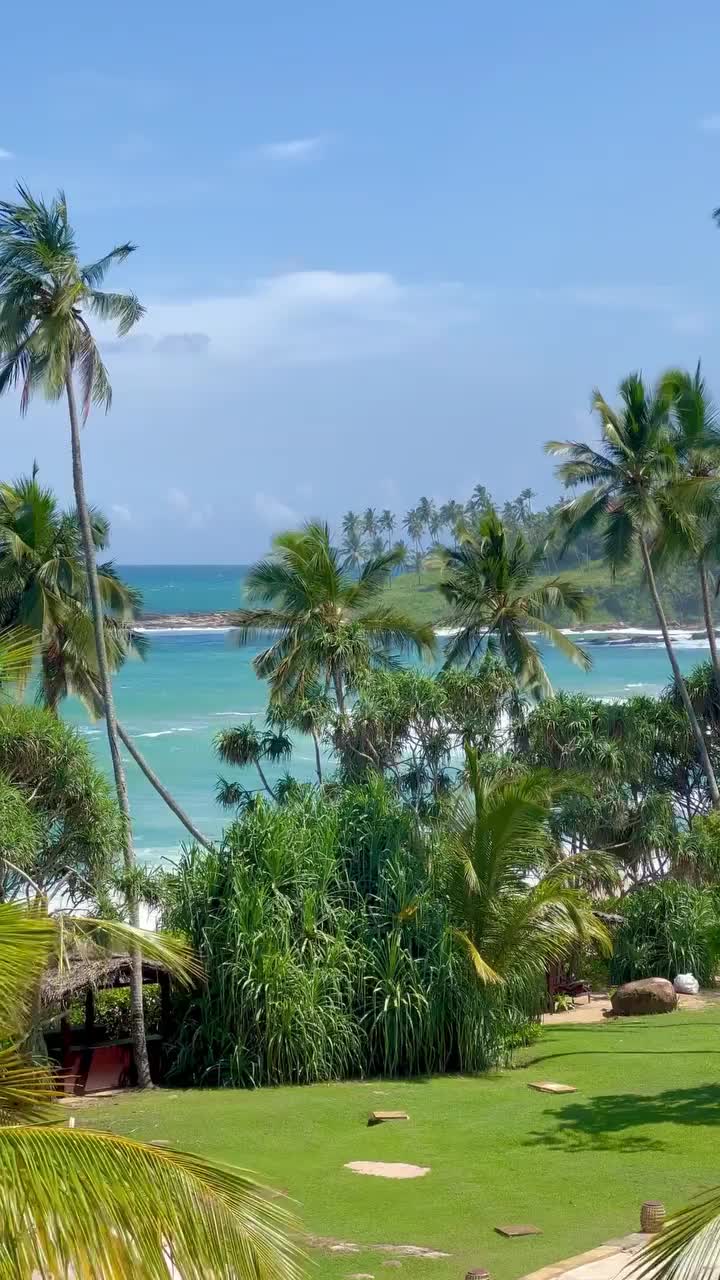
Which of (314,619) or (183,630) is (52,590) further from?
(183,630)

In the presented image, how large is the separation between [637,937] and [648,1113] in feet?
30.6

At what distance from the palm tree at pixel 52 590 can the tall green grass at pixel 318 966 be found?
6.71 meters

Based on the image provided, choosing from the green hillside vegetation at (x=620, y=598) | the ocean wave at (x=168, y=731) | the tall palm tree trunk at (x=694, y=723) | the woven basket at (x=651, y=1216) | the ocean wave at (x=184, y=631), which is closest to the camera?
the woven basket at (x=651, y=1216)

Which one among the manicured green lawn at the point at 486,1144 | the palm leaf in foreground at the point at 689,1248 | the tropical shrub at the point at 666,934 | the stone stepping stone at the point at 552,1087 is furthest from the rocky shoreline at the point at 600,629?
the palm leaf in foreground at the point at 689,1248

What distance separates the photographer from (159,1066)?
17328mm

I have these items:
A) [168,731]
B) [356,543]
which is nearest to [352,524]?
[356,543]

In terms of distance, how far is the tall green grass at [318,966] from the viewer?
16.2 m

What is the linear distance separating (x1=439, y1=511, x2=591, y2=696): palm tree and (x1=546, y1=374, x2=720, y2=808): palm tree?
5.10ft

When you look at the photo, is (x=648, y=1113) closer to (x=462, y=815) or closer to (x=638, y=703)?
(x=462, y=815)

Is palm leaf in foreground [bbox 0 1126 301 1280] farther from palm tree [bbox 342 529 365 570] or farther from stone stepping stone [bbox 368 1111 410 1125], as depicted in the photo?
palm tree [bbox 342 529 365 570]

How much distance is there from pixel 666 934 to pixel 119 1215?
1920cm

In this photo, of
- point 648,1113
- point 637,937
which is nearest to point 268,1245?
point 648,1113

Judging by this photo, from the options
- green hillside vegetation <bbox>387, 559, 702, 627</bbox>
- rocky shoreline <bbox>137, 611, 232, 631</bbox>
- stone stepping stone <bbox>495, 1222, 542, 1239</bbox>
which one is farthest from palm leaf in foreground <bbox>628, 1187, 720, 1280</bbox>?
rocky shoreline <bbox>137, 611, 232, 631</bbox>

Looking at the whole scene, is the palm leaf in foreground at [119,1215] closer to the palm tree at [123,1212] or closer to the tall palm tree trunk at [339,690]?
the palm tree at [123,1212]
